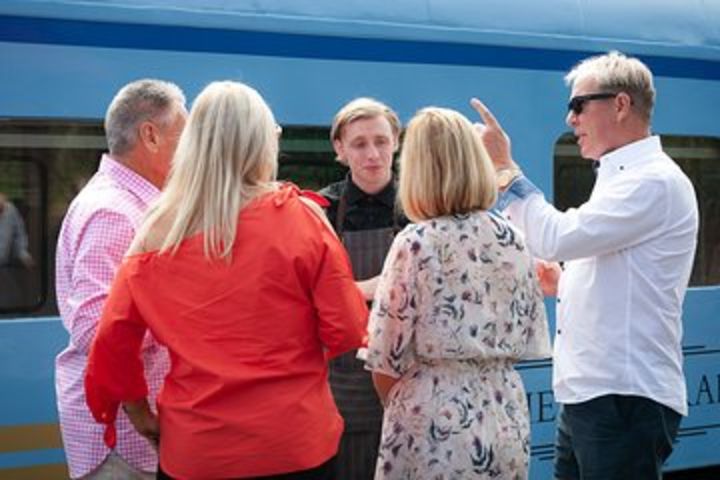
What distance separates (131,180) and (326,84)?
6.44 ft

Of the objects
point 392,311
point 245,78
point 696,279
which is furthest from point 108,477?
point 696,279

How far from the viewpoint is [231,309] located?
235 cm

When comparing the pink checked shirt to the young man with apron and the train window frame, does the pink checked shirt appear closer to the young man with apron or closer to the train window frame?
the young man with apron

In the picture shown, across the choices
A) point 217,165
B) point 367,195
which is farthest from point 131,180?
point 367,195

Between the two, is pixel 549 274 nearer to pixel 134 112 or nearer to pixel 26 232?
pixel 134 112

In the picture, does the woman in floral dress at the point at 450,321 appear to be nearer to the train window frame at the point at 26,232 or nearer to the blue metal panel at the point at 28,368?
the blue metal panel at the point at 28,368

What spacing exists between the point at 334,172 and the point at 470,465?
2.26 m

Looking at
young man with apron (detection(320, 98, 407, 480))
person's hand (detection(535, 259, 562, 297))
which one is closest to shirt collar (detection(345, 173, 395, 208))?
young man with apron (detection(320, 98, 407, 480))

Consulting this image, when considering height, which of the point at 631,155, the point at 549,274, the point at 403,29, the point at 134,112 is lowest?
the point at 549,274

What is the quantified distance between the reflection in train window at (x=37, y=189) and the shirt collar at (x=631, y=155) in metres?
2.09

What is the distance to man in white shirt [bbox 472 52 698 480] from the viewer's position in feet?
9.46

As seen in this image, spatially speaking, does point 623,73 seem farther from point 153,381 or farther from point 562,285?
point 153,381

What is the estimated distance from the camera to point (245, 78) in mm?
4488

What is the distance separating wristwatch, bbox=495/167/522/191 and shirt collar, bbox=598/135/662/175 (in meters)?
0.25
